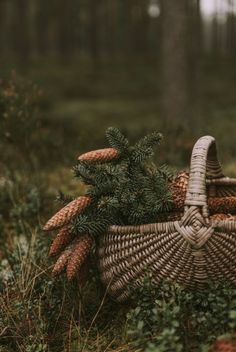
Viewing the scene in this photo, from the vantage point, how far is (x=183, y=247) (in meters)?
2.55

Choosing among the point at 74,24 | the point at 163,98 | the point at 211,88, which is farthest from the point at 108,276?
the point at 74,24

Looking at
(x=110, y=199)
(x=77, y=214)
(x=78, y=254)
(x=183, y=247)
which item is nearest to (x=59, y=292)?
(x=78, y=254)

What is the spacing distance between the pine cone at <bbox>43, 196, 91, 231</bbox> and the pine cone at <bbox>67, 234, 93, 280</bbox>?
0.52 ft

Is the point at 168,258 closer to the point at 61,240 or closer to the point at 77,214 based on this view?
the point at 77,214

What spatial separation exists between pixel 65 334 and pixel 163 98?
20.6 feet

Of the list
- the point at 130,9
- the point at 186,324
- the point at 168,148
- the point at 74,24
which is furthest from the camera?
the point at 74,24

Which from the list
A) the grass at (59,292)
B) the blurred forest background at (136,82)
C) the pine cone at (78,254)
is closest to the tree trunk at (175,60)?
the blurred forest background at (136,82)

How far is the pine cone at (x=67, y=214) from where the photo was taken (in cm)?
277

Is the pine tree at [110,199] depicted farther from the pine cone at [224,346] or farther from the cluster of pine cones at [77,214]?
the pine cone at [224,346]

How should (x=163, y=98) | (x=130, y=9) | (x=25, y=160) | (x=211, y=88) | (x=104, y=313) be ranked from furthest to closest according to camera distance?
1. (x=130, y=9)
2. (x=211, y=88)
3. (x=163, y=98)
4. (x=25, y=160)
5. (x=104, y=313)

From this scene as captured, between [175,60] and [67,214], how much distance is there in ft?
19.0

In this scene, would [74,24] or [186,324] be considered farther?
[74,24]

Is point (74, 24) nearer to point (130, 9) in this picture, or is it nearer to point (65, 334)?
point (130, 9)

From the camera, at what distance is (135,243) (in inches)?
107
